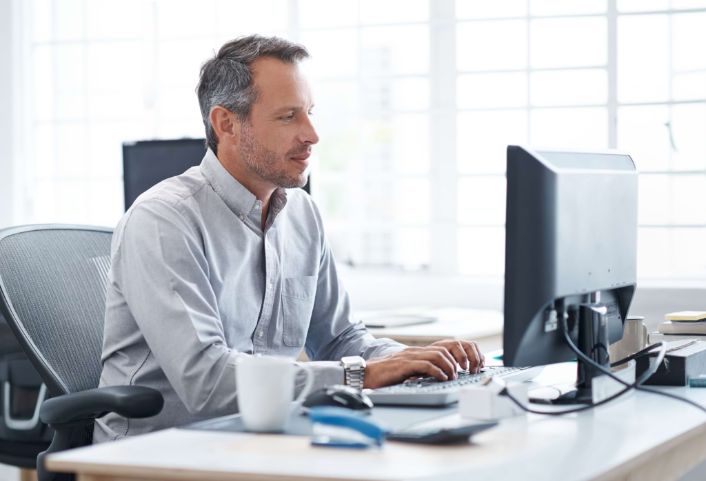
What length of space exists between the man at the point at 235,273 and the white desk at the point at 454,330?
658 mm

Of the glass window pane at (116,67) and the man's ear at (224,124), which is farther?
the glass window pane at (116,67)

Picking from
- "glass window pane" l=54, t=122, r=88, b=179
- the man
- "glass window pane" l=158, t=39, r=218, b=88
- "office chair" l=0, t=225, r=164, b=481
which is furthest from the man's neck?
"glass window pane" l=54, t=122, r=88, b=179

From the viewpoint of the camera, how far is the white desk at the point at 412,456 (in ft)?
4.03

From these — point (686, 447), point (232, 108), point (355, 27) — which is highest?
point (355, 27)

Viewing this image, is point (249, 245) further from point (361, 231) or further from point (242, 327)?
point (361, 231)

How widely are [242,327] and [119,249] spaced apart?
298 mm

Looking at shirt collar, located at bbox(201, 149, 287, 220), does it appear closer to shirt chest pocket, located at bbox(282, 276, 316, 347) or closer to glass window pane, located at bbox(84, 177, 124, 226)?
shirt chest pocket, located at bbox(282, 276, 316, 347)

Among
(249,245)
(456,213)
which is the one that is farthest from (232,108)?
(456,213)

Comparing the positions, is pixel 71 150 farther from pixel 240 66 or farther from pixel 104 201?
pixel 240 66

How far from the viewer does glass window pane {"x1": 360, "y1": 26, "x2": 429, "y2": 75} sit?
168 inches

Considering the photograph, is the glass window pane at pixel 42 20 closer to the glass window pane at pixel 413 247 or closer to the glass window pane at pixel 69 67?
the glass window pane at pixel 69 67

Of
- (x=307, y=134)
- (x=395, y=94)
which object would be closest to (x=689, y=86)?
(x=395, y=94)

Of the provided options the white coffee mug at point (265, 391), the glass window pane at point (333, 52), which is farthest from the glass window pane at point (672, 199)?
the white coffee mug at point (265, 391)

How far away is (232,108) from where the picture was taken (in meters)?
2.22
